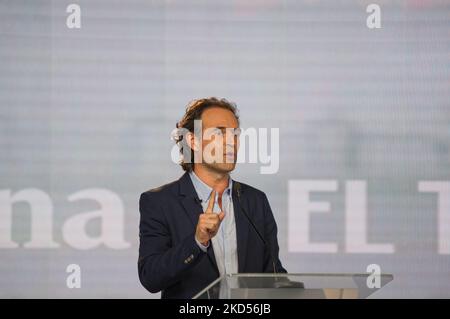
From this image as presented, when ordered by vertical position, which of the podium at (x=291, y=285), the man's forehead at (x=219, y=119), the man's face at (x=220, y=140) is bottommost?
the podium at (x=291, y=285)

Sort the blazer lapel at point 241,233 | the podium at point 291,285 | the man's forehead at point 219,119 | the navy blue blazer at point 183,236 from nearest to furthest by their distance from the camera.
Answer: the podium at point 291,285
the navy blue blazer at point 183,236
the blazer lapel at point 241,233
the man's forehead at point 219,119

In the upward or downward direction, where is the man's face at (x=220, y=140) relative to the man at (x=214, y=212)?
upward

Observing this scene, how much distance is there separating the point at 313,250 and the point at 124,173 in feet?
4.00

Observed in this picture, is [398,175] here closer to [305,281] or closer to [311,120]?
[311,120]

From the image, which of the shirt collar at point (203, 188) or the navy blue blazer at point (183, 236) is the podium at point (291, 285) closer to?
the navy blue blazer at point (183, 236)

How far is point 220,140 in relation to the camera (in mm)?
2969

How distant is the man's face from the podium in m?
0.69

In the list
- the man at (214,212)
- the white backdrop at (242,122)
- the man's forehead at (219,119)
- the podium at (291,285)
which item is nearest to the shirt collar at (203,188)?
the man at (214,212)

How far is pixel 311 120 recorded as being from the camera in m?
4.37

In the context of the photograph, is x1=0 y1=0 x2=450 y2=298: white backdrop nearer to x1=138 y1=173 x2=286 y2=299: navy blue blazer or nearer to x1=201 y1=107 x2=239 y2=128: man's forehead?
x1=201 y1=107 x2=239 y2=128: man's forehead

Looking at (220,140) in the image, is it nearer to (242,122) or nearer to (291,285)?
(291,285)

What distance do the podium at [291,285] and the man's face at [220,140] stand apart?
2.25ft

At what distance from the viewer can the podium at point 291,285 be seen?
90.7 inches

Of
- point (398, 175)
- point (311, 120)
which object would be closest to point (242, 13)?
point (311, 120)
